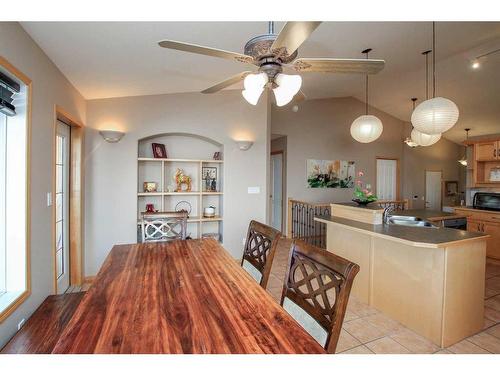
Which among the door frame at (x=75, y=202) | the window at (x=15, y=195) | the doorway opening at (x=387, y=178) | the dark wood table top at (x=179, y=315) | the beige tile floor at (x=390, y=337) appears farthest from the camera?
the doorway opening at (x=387, y=178)

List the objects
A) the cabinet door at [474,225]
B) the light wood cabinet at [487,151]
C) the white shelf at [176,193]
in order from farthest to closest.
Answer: the light wood cabinet at [487,151]
the cabinet door at [474,225]
the white shelf at [176,193]

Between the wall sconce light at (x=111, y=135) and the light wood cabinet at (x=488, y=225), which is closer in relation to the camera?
the wall sconce light at (x=111, y=135)

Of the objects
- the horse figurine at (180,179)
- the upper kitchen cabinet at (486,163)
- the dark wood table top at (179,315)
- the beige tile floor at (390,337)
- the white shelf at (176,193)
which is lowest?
the beige tile floor at (390,337)

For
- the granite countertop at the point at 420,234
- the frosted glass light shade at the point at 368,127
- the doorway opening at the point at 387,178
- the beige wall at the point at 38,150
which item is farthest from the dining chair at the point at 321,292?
the doorway opening at the point at 387,178

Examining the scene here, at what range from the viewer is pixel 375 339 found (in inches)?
83.3

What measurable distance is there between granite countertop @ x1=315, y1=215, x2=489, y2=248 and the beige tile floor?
798mm

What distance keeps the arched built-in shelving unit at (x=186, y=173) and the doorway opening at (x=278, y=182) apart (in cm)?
233

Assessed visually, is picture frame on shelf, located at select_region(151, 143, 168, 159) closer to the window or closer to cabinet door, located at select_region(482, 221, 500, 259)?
the window

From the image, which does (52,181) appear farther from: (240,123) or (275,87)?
(240,123)

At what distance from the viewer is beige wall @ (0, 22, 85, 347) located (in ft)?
5.47

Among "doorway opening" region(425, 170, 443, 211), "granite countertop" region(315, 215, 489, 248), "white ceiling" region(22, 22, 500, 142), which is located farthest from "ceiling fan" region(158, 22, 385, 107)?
"doorway opening" region(425, 170, 443, 211)

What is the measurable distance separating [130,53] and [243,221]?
2.61 metres

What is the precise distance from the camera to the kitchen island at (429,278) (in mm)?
2045

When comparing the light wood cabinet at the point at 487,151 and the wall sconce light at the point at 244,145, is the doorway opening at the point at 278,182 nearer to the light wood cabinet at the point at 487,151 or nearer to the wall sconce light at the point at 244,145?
the wall sconce light at the point at 244,145
